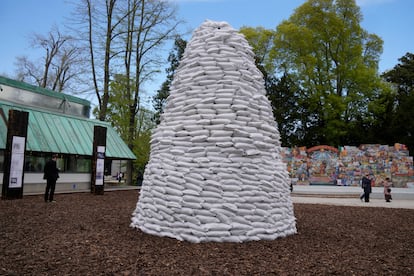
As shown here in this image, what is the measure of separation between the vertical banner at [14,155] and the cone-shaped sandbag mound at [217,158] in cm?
681

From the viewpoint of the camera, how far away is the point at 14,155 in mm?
11320

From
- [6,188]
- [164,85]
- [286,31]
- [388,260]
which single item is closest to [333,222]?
[388,260]

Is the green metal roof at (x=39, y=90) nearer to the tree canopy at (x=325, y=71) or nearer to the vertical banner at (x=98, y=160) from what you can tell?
the vertical banner at (x=98, y=160)

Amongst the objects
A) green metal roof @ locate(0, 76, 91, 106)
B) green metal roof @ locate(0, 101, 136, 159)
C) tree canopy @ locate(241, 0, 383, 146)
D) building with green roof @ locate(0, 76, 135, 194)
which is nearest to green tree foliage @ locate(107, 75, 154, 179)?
green metal roof @ locate(0, 76, 91, 106)

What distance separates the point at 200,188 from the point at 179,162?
0.59 meters

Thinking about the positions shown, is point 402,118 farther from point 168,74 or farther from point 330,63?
point 168,74

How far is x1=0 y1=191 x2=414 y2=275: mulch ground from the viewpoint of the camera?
4.14 meters

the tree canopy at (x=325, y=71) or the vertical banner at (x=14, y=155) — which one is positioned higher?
the tree canopy at (x=325, y=71)

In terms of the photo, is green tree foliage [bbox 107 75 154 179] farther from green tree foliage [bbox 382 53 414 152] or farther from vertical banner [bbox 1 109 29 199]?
green tree foliage [bbox 382 53 414 152]

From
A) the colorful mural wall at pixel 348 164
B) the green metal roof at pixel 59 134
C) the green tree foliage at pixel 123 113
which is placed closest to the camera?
the green metal roof at pixel 59 134

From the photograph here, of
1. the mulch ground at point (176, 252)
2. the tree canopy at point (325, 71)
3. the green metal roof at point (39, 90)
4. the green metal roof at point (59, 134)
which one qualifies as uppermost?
the tree canopy at point (325, 71)

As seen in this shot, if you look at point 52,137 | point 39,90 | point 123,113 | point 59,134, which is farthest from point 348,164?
point 39,90

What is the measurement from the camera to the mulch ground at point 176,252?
13.6ft

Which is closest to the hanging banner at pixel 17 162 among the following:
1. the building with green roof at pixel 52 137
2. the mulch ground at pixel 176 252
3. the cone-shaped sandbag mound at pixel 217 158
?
the building with green roof at pixel 52 137
